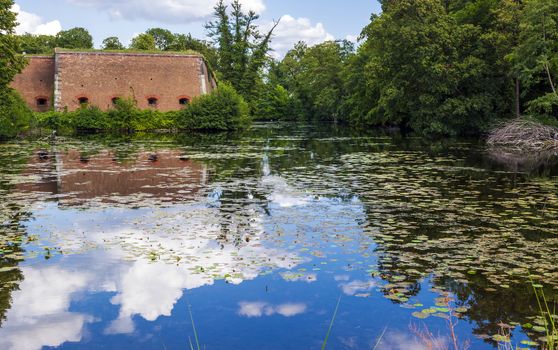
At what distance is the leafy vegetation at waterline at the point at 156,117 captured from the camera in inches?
1684

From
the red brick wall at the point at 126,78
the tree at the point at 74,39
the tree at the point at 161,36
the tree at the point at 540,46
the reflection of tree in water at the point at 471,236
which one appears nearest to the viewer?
the reflection of tree in water at the point at 471,236

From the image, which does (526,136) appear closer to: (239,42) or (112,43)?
(239,42)

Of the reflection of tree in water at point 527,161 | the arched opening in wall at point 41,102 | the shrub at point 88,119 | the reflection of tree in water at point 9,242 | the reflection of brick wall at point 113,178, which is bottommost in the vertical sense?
the reflection of tree in water at point 9,242

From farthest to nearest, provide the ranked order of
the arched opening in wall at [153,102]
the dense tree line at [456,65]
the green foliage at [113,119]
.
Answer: the arched opening in wall at [153,102] → the green foliage at [113,119] → the dense tree line at [456,65]

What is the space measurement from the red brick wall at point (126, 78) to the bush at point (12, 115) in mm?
12351

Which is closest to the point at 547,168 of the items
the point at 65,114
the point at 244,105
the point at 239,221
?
the point at 239,221

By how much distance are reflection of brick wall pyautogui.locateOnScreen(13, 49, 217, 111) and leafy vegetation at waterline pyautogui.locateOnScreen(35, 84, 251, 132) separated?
2549 mm

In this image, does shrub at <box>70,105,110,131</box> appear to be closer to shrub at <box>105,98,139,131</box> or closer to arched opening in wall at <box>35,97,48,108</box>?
shrub at <box>105,98,139,131</box>

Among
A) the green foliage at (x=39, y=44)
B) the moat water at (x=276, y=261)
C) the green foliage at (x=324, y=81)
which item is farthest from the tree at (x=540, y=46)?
the green foliage at (x=39, y=44)

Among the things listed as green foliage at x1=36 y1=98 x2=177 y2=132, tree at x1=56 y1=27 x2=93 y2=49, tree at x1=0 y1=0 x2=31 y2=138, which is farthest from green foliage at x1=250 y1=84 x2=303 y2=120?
tree at x1=0 y1=0 x2=31 y2=138

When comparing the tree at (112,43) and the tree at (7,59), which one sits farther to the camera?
the tree at (112,43)

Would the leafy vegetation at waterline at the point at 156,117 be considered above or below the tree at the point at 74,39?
below

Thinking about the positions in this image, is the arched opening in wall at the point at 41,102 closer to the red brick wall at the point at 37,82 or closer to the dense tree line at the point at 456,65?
the red brick wall at the point at 37,82

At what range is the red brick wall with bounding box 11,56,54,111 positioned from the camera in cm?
4703
